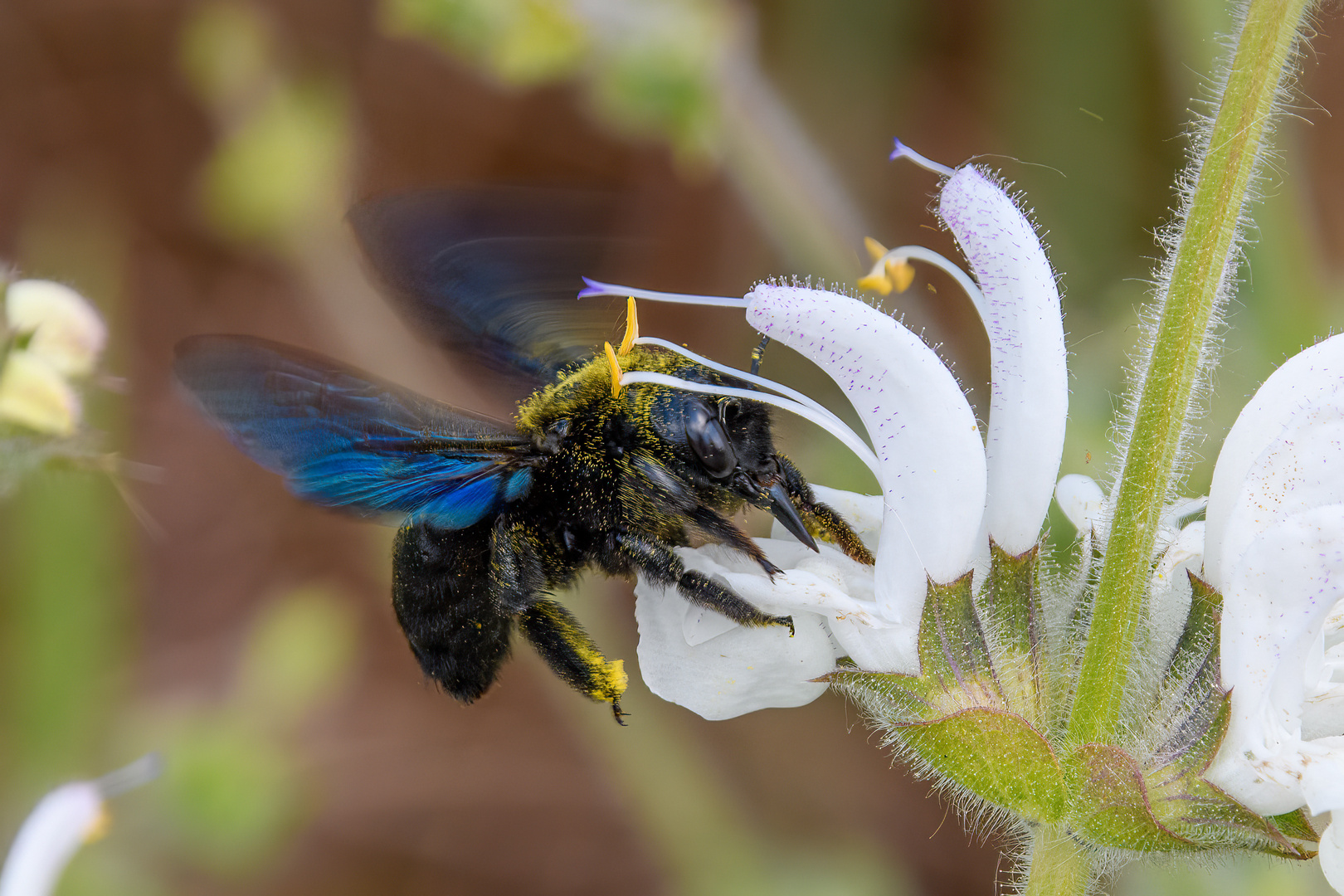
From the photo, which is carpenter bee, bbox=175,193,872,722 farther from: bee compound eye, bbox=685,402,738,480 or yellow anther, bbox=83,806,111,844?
yellow anther, bbox=83,806,111,844

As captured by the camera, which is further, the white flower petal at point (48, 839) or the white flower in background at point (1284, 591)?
the white flower petal at point (48, 839)

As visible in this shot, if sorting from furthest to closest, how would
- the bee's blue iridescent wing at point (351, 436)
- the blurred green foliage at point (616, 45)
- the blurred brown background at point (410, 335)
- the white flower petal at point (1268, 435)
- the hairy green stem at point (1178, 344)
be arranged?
1. the blurred brown background at point (410, 335)
2. the blurred green foliage at point (616, 45)
3. the bee's blue iridescent wing at point (351, 436)
4. the white flower petal at point (1268, 435)
5. the hairy green stem at point (1178, 344)

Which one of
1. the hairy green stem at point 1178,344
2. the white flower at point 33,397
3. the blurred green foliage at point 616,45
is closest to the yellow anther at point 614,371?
the hairy green stem at point 1178,344

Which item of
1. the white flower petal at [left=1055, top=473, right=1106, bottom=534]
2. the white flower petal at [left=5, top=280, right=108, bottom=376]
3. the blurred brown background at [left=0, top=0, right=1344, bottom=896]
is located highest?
the white flower petal at [left=1055, top=473, right=1106, bottom=534]

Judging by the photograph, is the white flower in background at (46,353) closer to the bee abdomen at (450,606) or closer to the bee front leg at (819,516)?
the bee abdomen at (450,606)

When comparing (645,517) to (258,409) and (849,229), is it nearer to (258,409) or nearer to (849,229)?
(258,409)

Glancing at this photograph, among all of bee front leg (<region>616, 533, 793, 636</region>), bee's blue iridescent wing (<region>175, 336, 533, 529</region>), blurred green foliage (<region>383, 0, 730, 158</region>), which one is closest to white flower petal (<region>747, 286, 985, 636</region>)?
bee front leg (<region>616, 533, 793, 636</region>)

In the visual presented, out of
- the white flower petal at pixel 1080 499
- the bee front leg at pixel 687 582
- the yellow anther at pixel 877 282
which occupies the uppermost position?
the yellow anther at pixel 877 282
